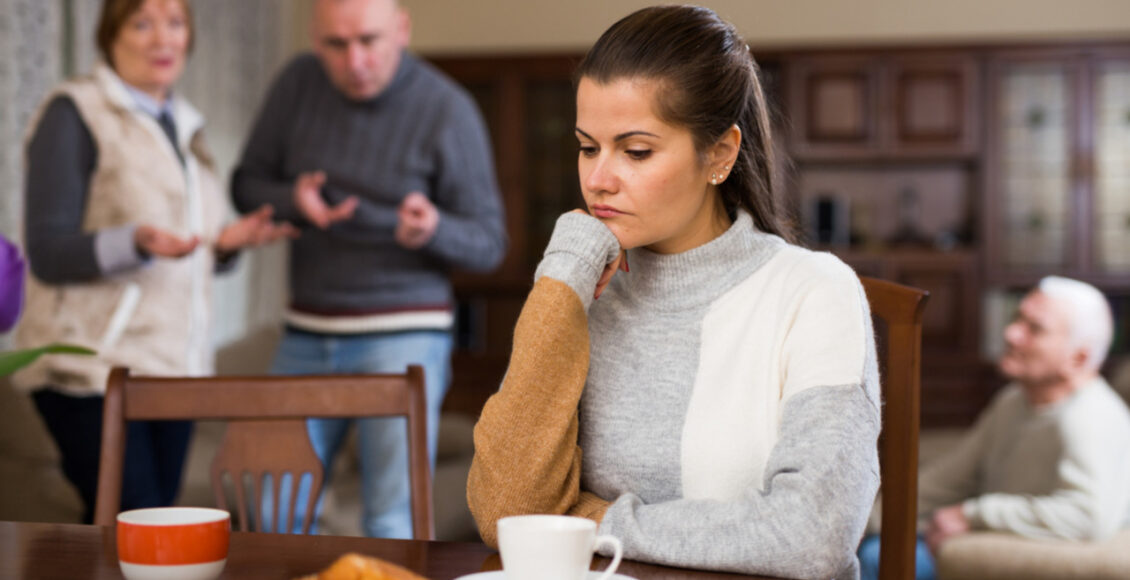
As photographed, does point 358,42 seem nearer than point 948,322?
Yes

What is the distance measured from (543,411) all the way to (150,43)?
1239 mm

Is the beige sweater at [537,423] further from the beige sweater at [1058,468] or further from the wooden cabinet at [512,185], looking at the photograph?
the wooden cabinet at [512,185]

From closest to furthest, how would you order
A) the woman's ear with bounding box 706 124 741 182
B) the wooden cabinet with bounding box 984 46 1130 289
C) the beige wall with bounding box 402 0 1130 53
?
the woman's ear with bounding box 706 124 741 182 → the wooden cabinet with bounding box 984 46 1130 289 → the beige wall with bounding box 402 0 1130 53

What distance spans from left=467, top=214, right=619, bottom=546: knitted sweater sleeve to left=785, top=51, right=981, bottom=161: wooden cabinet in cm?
400

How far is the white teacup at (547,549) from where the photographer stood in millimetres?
694

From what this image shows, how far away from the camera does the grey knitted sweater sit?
7.06ft

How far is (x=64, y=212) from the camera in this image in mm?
1835

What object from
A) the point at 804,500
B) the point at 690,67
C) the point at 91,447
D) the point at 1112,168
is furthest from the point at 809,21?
the point at 804,500

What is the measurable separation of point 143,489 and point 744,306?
1179 millimetres

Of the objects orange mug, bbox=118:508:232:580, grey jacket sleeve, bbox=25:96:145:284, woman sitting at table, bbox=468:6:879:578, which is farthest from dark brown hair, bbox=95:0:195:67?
orange mug, bbox=118:508:232:580

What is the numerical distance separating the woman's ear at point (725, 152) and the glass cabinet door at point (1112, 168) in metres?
4.29

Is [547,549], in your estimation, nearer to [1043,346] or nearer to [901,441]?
[901,441]

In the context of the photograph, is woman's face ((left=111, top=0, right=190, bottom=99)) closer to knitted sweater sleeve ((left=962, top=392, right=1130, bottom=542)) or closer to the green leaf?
the green leaf

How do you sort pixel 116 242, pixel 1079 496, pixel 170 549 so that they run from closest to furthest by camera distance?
pixel 170 549 < pixel 116 242 < pixel 1079 496
